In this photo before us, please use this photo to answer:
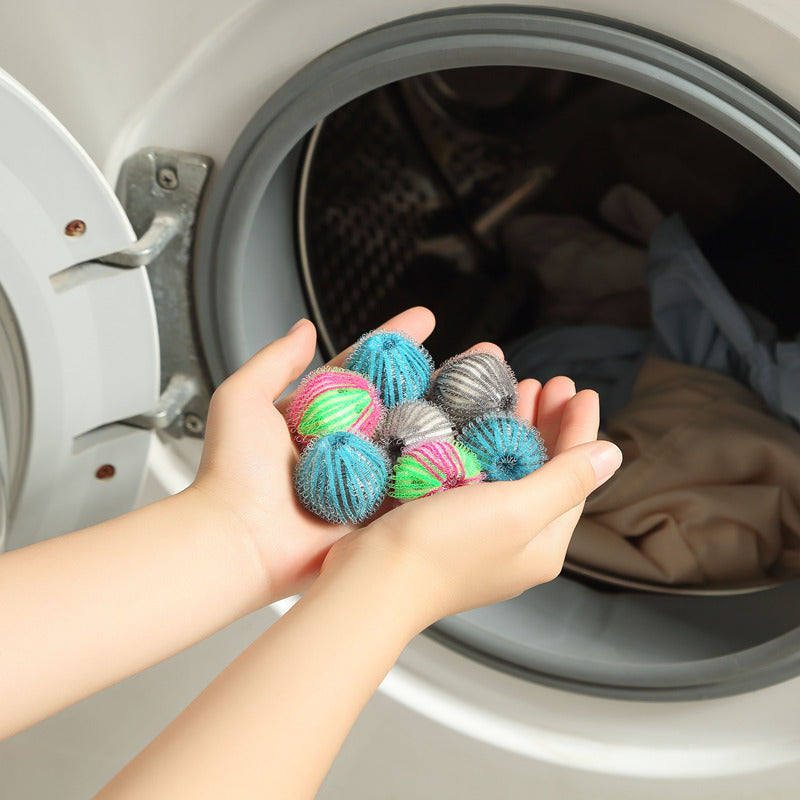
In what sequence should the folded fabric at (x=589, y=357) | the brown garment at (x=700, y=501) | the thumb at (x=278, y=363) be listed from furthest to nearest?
the folded fabric at (x=589, y=357) → the brown garment at (x=700, y=501) → the thumb at (x=278, y=363)

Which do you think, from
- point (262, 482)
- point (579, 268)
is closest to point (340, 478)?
point (262, 482)

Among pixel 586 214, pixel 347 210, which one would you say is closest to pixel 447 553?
pixel 347 210

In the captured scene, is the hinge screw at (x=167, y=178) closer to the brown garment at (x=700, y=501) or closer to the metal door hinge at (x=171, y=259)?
the metal door hinge at (x=171, y=259)

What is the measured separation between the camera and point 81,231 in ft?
1.48

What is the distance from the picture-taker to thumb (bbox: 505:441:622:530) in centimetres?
39

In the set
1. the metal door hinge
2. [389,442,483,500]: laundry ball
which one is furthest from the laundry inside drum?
[389,442,483,500]: laundry ball

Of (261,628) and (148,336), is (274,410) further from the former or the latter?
(261,628)

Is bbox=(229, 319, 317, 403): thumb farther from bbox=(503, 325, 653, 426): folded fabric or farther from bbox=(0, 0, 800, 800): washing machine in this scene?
bbox=(503, 325, 653, 426): folded fabric

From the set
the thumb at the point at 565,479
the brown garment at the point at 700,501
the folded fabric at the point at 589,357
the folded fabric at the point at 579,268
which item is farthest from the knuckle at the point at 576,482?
the folded fabric at the point at 579,268

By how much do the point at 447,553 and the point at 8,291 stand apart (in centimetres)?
30

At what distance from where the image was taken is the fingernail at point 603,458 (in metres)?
0.42

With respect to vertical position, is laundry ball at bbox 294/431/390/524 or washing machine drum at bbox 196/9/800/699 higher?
washing machine drum at bbox 196/9/800/699

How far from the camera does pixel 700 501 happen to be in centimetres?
62

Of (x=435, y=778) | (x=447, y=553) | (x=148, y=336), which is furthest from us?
(x=435, y=778)
